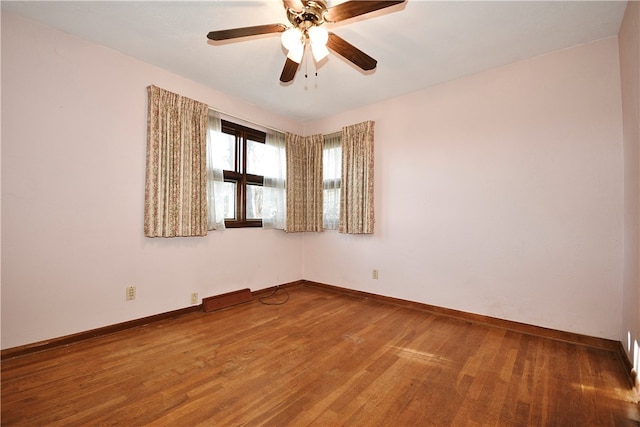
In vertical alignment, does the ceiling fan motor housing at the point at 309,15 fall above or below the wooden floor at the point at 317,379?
above

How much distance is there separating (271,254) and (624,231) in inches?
148

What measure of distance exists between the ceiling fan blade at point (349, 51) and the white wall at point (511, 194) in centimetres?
157

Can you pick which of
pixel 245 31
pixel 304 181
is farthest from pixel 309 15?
pixel 304 181

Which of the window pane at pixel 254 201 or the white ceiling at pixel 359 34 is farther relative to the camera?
the window pane at pixel 254 201

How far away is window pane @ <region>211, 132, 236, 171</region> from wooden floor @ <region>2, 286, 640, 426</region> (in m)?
1.89

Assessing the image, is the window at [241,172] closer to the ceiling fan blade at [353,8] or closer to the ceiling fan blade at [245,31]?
the ceiling fan blade at [245,31]

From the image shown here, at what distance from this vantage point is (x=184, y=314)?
3135 millimetres

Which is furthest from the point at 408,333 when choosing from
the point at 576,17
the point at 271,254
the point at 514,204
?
the point at 576,17

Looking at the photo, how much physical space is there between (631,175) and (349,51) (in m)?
2.27

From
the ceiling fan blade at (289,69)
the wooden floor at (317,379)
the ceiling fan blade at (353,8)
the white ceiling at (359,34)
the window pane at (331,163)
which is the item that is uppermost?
the white ceiling at (359,34)

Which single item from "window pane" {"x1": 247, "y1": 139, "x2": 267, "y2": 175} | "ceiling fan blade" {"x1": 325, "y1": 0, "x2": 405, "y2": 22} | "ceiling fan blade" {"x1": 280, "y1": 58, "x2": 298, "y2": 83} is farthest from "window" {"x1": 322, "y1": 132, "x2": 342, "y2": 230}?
"ceiling fan blade" {"x1": 325, "y1": 0, "x2": 405, "y2": 22}

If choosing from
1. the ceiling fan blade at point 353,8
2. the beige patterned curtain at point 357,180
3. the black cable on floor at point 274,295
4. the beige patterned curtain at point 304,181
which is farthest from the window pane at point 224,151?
the ceiling fan blade at point 353,8

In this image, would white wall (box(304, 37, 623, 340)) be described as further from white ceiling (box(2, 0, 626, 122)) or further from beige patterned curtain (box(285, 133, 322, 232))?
beige patterned curtain (box(285, 133, 322, 232))

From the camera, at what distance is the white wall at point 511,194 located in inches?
93.6
